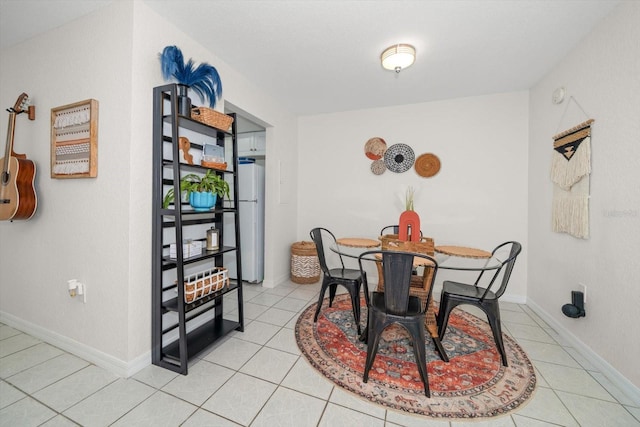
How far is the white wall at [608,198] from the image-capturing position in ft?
5.25

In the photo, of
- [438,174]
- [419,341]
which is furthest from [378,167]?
[419,341]

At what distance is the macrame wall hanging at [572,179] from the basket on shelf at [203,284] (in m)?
2.95

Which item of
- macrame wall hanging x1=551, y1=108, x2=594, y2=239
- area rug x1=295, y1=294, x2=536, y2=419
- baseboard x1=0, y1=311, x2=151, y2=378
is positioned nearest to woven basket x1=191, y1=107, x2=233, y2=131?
baseboard x1=0, y1=311, x2=151, y2=378

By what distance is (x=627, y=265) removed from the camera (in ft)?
5.35

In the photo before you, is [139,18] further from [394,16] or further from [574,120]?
[574,120]

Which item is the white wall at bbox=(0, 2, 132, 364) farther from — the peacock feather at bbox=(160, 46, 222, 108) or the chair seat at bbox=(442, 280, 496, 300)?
the chair seat at bbox=(442, 280, 496, 300)

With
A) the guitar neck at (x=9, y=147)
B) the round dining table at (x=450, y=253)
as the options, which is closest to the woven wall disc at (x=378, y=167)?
the round dining table at (x=450, y=253)

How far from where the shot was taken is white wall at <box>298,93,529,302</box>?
308 cm

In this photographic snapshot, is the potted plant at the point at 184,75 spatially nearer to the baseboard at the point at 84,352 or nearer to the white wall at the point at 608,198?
the baseboard at the point at 84,352

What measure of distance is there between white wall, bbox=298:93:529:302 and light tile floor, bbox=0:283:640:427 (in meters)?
1.54

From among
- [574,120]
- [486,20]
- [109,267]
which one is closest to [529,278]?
[574,120]

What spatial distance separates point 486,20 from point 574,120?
123 centimetres

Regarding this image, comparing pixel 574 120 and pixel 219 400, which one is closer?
pixel 219 400

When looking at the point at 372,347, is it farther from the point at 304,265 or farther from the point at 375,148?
the point at 375,148
